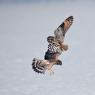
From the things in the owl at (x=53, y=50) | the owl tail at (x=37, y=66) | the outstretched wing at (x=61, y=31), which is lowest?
the owl tail at (x=37, y=66)

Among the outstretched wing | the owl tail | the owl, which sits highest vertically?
the outstretched wing

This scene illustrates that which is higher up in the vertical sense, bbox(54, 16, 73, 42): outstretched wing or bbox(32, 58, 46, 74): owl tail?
bbox(54, 16, 73, 42): outstretched wing

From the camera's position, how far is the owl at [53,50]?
143 centimetres

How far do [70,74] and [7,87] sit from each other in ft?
1.43

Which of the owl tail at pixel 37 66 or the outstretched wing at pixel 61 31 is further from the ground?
the outstretched wing at pixel 61 31

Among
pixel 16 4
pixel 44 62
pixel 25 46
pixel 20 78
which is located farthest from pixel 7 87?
pixel 16 4

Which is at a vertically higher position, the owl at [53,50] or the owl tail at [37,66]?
the owl at [53,50]

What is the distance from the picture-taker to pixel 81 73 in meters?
2.53

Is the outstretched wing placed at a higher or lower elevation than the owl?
higher

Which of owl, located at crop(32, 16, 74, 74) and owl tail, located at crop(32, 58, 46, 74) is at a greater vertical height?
owl, located at crop(32, 16, 74, 74)

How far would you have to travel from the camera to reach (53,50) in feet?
4.74

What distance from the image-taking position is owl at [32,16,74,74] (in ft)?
4.71

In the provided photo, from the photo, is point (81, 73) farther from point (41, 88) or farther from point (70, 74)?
point (41, 88)

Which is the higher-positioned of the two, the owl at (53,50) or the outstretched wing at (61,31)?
the outstretched wing at (61,31)
